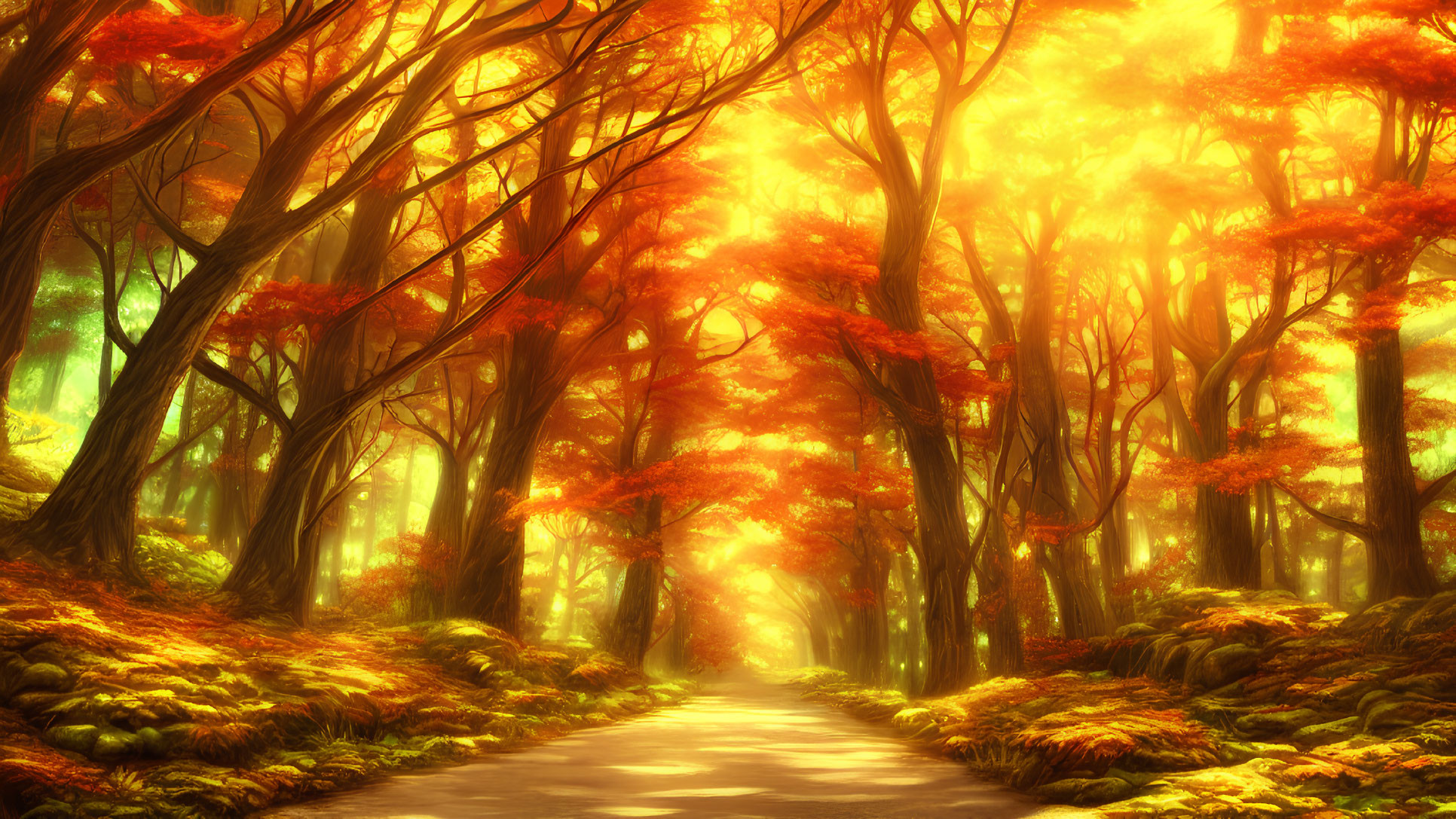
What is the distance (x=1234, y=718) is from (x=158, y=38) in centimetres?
1392

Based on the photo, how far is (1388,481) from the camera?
12703 mm

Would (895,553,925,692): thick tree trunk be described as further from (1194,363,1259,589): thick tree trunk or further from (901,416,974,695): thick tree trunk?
(901,416,974,695): thick tree trunk

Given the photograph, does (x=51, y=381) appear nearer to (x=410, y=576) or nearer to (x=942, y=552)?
(x=410, y=576)

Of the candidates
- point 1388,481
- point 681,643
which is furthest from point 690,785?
point 681,643

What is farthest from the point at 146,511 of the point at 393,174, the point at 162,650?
the point at 162,650

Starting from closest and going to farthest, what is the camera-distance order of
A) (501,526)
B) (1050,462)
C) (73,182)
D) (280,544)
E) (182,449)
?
(73,182) < (280,544) < (501,526) < (1050,462) < (182,449)

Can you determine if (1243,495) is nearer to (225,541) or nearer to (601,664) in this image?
(601,664)

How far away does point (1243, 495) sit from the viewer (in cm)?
1514

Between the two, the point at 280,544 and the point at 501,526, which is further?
the point at 501,526

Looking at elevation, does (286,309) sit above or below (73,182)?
above

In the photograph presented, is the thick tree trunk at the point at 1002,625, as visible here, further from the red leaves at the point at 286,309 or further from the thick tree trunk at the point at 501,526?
the red leaves at the point at 286,309

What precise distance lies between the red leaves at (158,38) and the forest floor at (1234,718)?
11968 mm

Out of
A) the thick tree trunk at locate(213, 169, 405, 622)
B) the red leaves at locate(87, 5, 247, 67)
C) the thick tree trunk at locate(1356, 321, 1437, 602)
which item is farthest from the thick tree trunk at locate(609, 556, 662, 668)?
the thick tree trunk at locate(1356, 321, 1437, 602)

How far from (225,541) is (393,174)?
33.3 feet
